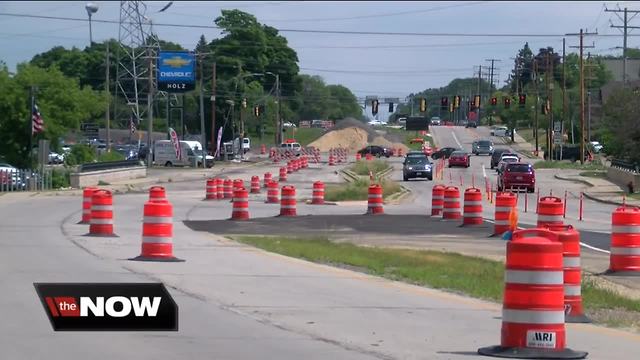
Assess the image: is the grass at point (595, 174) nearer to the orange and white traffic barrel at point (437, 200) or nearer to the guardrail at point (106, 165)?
the guardrail at point (106, 165)

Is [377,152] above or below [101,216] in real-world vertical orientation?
below

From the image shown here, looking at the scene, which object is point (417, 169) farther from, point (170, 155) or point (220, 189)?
point (170, 155)

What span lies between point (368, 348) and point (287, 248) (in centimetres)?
1153

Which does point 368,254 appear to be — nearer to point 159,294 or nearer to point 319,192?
point 159,294

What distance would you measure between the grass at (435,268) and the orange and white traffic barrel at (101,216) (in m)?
2.99

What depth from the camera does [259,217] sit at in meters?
33.9

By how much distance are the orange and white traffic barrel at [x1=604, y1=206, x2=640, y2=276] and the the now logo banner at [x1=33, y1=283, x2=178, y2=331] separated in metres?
8.15

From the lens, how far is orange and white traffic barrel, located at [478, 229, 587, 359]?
31.4ft

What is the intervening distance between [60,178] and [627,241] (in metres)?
42.8

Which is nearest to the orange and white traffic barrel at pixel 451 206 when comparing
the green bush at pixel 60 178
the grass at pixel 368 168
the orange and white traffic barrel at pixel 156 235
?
the orange and white traffic barrel at pixel 156 235

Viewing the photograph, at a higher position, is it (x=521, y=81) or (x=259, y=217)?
(x=521, y=81)

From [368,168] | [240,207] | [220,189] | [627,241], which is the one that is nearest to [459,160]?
[368,168]

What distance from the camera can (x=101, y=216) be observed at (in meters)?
23.6

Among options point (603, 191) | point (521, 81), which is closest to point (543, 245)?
point (603, 191)
